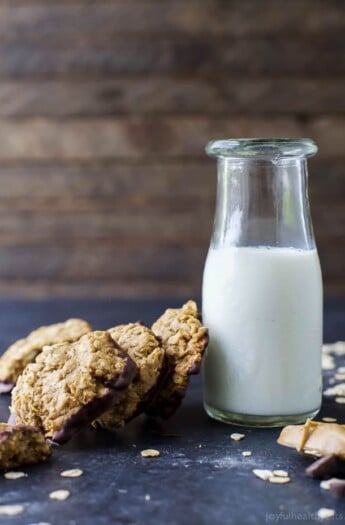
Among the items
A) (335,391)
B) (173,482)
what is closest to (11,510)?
(173,482)

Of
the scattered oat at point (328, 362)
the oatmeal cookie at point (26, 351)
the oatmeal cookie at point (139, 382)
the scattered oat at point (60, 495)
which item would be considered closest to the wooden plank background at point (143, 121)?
the scattered oat at point (328, 362)

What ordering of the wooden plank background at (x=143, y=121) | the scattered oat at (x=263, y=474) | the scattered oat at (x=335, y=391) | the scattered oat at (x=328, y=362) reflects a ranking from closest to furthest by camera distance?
1. the scattered oat at (x=263, y=474)
2. the scattered oat at (x=335, y=391)
3. the scattered oat at (x=328, y=362)
4. the wooden plank background at (x=143, y=121)

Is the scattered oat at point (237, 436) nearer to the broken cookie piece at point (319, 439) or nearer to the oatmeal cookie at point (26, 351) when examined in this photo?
the broken cookie piece at point (319, 439)

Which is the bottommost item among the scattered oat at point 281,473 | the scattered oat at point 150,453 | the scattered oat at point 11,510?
the scattered oat at point 281,473

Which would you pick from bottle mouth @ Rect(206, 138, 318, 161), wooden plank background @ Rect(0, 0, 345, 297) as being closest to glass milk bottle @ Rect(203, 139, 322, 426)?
bottle mouth @ Rect(206, 138, 318, 161)

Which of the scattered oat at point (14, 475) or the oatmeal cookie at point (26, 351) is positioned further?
the oatmeal cookie at point (26, 351)

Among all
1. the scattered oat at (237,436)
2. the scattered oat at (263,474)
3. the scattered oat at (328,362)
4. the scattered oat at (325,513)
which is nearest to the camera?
the scattered oat at (325,513)

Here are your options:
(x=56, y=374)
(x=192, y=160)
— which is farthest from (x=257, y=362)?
(x=192, y=160)

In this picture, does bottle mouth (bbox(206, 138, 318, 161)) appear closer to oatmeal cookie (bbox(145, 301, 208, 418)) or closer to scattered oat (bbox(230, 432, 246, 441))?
oatmeal cookie (bbox(145, 301, 208, 418))
